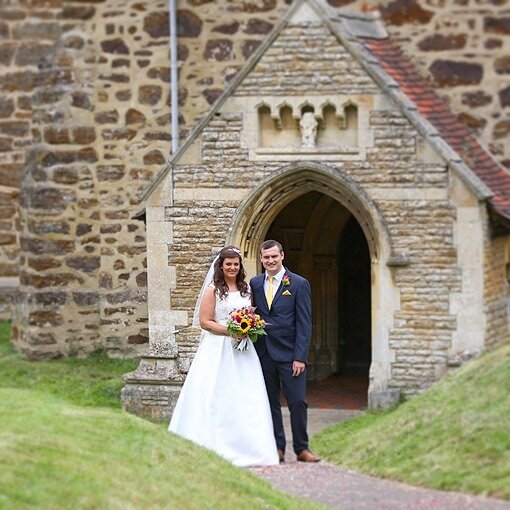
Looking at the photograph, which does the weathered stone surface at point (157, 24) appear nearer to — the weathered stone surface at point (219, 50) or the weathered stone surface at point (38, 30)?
the weathered stone surface at point (219, 50)

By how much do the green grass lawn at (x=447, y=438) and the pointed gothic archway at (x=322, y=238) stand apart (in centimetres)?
139

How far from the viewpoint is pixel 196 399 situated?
14.3 metres

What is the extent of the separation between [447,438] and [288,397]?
1.70m

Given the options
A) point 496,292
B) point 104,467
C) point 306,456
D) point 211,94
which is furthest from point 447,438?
point 211,94

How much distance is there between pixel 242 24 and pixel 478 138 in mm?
3234

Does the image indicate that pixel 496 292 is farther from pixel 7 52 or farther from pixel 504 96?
pixel 7 52

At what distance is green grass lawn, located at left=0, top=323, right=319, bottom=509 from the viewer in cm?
1012

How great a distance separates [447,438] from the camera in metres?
13.1

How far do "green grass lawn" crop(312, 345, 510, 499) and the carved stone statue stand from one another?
296 centimetres

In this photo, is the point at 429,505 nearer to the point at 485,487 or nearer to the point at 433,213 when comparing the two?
the point at 485,487

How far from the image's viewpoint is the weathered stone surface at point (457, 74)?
64.0 ft

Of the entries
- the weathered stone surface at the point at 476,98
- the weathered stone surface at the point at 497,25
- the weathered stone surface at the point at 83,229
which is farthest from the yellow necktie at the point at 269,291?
the weathered stone surface at the point at 83,229

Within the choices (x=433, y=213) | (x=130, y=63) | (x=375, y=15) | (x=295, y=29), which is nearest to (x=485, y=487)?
(x=433, y=213)

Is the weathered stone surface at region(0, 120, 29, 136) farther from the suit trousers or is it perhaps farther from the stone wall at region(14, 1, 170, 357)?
the suit trousers
